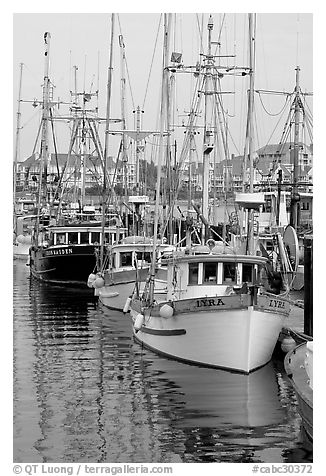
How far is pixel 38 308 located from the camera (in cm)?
3133

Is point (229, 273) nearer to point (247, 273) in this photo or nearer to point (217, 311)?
point (247, 273)

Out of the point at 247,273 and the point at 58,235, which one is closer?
the point at 247,273

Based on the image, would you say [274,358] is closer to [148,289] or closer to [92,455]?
[148,289]

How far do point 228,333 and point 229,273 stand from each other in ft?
6.94

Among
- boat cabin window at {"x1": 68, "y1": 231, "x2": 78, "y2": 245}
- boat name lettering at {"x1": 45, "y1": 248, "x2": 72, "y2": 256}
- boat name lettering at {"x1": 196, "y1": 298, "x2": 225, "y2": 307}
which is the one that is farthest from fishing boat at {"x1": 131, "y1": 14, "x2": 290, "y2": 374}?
boat cabin window at {"x1": 68, "y1": 231, "x2": 78, "y2": 245}

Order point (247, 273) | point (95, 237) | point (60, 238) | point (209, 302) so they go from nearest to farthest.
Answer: point (209, 302)
point (247, 273)
point (95, 237)
point (60, 238)

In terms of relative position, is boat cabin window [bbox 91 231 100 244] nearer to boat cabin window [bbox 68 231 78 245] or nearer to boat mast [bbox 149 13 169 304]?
boat cabin window [bbox 68 231 78 245]

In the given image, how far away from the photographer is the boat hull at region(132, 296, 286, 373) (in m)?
17.8

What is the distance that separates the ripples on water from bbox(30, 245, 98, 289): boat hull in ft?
48.2

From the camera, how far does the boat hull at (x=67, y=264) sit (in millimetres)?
38344

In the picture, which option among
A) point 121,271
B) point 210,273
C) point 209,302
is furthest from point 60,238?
point 209,302

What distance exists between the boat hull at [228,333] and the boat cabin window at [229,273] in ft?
4.73

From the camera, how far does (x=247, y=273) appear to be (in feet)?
65.0

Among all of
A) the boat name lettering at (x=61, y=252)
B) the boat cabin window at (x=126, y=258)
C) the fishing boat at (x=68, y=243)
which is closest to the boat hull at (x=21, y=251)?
the fishing boat at (x=68, y=243)
